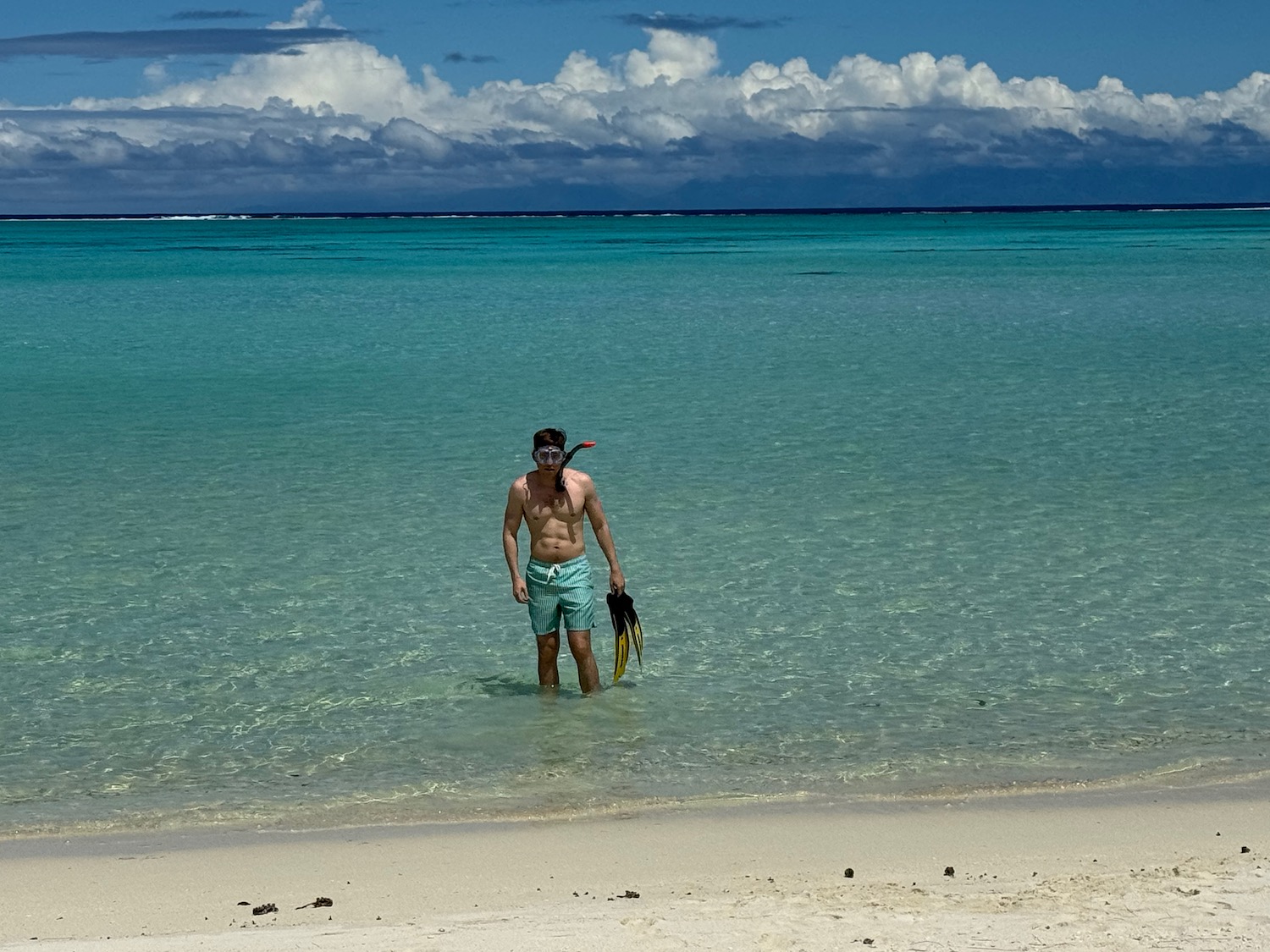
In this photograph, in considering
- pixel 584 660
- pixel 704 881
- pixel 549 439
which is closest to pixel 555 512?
pixel 549 439

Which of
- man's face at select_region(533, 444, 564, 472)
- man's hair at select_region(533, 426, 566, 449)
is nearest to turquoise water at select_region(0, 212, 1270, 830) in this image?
man's face at select_region(533, 444, 564, 472)

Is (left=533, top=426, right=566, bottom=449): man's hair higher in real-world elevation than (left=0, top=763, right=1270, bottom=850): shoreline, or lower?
higher

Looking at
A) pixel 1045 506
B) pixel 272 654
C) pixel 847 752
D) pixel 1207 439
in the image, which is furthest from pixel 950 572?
pixel 1207 439

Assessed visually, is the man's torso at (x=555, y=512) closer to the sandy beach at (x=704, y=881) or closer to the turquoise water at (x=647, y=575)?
the turquoise water at (x=647, y=575)

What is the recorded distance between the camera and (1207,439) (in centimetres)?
1828

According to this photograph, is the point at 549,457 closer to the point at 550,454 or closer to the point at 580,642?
the point at 550,454

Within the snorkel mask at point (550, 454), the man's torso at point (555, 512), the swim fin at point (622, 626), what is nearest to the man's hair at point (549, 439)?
the snorkel mask at point (550, 454)

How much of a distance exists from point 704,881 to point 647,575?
5.75 m

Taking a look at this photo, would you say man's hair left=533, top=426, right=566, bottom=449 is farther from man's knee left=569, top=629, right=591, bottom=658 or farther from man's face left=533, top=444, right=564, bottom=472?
man's knee left=569, top=629, right=591, bottom=658

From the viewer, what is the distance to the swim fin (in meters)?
9.03

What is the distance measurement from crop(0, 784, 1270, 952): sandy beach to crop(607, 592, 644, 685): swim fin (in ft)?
5.86

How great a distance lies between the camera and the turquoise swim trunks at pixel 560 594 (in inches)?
350

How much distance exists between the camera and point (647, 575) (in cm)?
1216

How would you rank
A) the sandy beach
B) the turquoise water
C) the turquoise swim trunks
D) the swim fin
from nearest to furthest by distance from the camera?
the sandy beach → the turquoise water → the turquoise swim trunks → the swim fin
